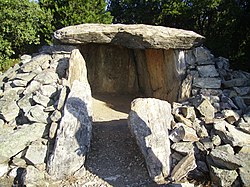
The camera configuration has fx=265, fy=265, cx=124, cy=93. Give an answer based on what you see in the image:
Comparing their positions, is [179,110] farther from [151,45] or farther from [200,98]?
[151,45]

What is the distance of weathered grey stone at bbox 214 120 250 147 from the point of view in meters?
5.03

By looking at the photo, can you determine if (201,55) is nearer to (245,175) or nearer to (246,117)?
(246,117)

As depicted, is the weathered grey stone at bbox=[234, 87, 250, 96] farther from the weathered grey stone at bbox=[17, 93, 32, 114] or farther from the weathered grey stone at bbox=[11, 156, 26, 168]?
the weathered grey stone at bbox=[11, 156, 26, 168]

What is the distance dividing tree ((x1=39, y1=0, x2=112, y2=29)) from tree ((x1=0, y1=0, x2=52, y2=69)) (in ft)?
2.25

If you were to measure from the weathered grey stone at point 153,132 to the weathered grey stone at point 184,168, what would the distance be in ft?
0.55

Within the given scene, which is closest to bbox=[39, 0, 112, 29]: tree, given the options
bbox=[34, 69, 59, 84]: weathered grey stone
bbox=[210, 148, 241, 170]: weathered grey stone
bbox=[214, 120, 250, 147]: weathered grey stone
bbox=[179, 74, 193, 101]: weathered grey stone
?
bbox=[34, 69, 59, 84]: weathered grey stone

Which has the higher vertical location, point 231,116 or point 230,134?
point 231,116

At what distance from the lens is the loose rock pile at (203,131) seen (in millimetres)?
4672

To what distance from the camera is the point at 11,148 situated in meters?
5.27

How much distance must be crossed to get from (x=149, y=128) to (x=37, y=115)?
2.48m

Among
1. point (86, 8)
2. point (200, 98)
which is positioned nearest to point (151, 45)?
point (200, 98)

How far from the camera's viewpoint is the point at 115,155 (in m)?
5.78

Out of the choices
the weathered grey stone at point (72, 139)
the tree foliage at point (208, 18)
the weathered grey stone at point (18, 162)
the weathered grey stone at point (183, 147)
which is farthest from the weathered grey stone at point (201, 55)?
the weathered grey stone at point (18, 162)

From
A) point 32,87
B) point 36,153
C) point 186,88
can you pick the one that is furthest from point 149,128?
point 32,87
